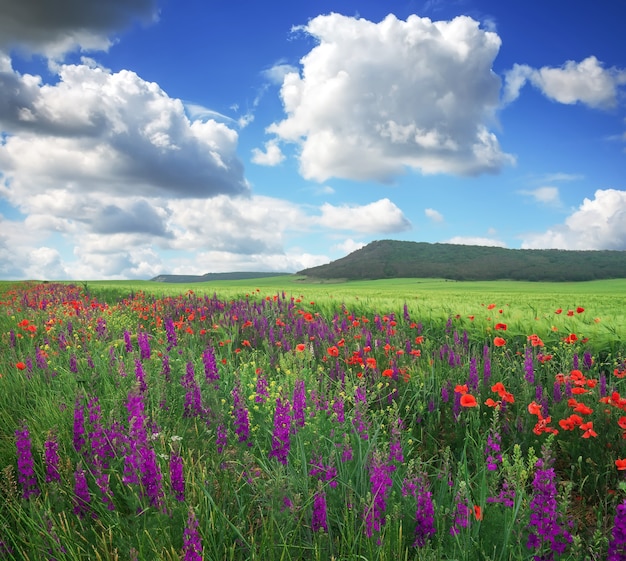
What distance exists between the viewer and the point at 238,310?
8195 millimetres

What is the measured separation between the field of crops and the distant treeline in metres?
53.3

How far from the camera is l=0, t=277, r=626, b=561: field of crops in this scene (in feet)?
6.43

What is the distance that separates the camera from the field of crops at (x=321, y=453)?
6.43 feet

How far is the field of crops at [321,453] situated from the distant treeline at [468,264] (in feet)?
175

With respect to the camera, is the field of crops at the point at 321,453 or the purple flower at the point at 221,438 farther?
the purple flower at the point at 221,438

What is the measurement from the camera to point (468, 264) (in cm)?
6391

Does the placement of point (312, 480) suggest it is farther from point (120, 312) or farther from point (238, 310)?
point (120, 312)

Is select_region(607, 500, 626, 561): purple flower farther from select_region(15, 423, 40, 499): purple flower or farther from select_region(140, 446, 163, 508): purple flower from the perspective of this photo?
select_region(15, 423, 40, 499): purple flower

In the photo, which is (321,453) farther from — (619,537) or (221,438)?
(619,537)

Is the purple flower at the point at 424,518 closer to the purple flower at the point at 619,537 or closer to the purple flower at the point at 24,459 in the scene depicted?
the purple flower at the point at 619,537

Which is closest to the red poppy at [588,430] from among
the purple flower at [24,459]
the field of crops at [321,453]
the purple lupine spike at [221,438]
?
the field of crops at [321,453]

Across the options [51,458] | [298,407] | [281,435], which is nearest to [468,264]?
[298,407]

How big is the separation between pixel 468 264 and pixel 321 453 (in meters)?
64.9

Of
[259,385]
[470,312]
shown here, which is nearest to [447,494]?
[259,385]
